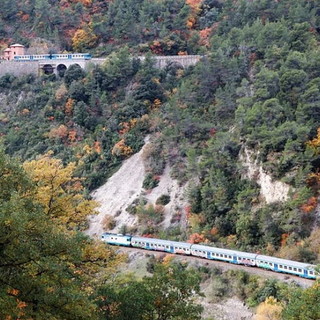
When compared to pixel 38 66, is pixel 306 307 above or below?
above

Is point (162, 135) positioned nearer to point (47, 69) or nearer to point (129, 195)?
point (129, 195)

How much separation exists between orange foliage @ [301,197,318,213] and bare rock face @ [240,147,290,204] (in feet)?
5.21

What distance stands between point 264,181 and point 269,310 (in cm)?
1145

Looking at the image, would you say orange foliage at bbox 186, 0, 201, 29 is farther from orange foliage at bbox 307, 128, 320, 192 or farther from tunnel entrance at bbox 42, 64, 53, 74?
orange foliage at bbox 307, 128, 320, 192

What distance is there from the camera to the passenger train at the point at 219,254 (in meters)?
28.2

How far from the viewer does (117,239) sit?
3669 centimetres

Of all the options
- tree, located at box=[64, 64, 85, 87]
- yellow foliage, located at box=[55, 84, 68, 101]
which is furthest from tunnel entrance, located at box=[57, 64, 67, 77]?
yellow foliage, located at box=[55, 84, 68, 101]

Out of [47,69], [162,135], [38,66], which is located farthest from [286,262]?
[47,69]

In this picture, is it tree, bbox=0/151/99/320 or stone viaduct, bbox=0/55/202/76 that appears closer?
tree, bbox=0/151/99/320

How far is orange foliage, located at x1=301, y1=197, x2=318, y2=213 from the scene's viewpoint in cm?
3108

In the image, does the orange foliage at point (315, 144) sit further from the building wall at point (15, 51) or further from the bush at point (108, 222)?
the building wall at point (15, 51)

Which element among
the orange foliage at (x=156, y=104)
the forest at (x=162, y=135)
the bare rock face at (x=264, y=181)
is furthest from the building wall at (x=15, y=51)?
the bare rock face at (x=264, y=181)

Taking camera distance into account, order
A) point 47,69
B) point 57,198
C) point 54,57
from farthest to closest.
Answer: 1. point 47,69
2. point 54,57
3. point 57,198

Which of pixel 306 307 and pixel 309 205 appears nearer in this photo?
pixel 306 307
